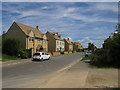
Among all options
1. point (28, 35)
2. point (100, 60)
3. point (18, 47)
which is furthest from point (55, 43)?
point (100, 60)

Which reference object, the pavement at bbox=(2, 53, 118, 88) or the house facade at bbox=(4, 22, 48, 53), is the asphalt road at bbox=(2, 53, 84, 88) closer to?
the pavement at bbox=(2, 53, 118, 88)

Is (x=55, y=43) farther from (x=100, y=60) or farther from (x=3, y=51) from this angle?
(x=100, y=60)

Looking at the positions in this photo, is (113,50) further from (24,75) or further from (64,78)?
(24,75)

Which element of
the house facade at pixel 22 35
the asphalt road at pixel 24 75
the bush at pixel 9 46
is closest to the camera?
the asphalt road at pixel 24 75

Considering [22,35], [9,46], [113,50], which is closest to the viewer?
[113,50]

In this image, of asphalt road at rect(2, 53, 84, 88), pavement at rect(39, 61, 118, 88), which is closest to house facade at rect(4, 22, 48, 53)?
asphalt road at rect(2, 53, 84, 88)

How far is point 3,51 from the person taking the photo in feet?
101

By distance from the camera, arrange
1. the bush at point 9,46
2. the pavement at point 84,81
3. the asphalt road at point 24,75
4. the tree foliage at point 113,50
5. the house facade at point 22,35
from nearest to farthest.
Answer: the pavement at point 84,81 → the asphalt road at point 24,75 → the tree foliage at point 113,50 → the bush at point 9,46 → the house facade at point 22,35

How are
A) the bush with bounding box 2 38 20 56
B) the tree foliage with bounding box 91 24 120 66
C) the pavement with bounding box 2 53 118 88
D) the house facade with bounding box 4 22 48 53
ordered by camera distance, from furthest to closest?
1. the house facade with bounding box 4 22 48 53
2. the bush with bounding box 2 38 20 56
3. the tree foliage with bounding box 91 24 120 66
4. the pavement with bounding box 2 53 118 88

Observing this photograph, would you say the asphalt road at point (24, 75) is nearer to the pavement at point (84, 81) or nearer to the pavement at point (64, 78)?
the pavement at point (64, 78)

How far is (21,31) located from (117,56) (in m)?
28.4

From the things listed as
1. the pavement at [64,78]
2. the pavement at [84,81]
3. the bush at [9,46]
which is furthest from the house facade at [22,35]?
the pavement at [84,81]

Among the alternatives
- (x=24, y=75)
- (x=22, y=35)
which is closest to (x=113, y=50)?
(x=24, y=75)

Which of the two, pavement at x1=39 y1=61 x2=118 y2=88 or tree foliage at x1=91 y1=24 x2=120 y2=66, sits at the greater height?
tree foliage at x1=91 y1=24 x2=120 y2=66
